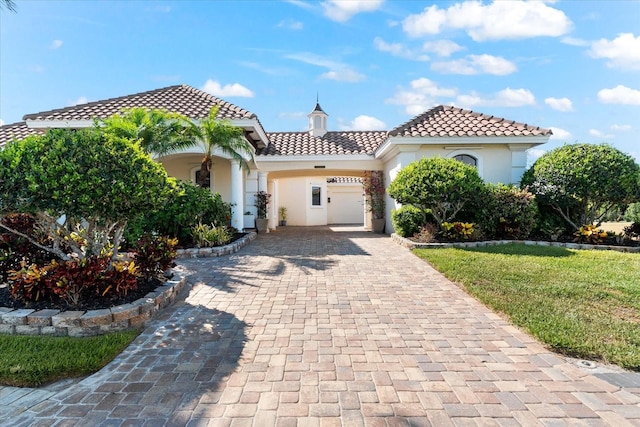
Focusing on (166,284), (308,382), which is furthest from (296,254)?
(308,382)

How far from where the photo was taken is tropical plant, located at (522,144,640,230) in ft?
34.1

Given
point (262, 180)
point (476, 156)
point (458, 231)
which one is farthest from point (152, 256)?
point (476, 156)

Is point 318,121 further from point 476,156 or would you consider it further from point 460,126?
point 476,156

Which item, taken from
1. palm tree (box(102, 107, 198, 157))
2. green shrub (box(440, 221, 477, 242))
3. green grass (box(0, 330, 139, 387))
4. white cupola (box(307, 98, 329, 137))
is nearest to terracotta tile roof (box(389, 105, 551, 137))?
green shrub (box(440, 221, 477, 242))

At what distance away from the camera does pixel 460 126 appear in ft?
44.5

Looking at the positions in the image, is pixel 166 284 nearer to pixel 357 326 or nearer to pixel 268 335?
pixel 268 335

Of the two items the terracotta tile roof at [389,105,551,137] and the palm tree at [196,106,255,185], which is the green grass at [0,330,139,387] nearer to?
the palm tree at [196,106,255,185]

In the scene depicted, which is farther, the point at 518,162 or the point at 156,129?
the point at 518,162

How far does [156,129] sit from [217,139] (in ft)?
5.92

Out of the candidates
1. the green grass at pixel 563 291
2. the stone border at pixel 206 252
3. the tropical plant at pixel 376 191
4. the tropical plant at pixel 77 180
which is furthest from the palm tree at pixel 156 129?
the tropical plant at pixel 376 191

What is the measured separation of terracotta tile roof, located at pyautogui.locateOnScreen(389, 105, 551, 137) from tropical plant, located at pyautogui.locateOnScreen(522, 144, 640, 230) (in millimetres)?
1703

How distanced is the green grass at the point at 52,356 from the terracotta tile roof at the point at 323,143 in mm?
13105

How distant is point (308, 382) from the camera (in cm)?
320

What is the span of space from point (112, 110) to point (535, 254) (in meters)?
15.1
